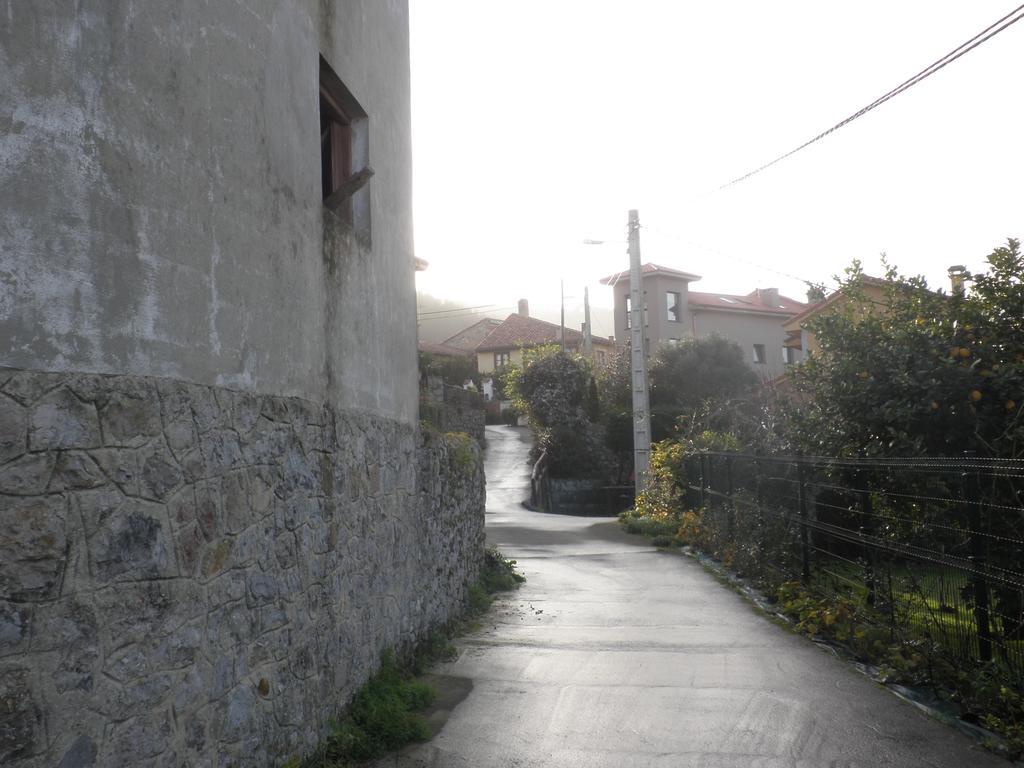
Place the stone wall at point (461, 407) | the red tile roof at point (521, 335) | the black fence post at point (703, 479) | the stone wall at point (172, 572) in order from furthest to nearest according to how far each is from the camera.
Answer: the red tile roof at point (521, 335), the stone wall at point (461, 407), the black fence post at point (703, 479), the stone wall at point (172, 572)

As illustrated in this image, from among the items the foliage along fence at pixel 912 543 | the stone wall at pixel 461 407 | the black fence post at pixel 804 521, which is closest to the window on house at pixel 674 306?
the stone wall at pixel 461 407

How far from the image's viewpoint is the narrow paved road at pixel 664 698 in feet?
19.4

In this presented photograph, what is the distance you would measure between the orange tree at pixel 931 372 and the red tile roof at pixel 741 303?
1625 inches

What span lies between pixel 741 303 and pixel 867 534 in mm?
48216

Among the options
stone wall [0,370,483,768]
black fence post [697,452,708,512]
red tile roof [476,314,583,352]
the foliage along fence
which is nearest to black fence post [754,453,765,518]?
the foliage along fence

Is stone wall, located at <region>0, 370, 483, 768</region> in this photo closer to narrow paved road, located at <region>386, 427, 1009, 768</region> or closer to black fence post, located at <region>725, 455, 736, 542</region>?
narrow paved road, located at <region>386, 427, 1009, 768</region>

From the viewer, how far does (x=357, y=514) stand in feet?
22.2

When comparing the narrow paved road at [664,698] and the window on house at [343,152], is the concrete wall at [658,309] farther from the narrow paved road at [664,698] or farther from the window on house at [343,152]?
the window on house at [343,152]

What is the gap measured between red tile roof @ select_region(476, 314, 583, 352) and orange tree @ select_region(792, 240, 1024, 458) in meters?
50.1

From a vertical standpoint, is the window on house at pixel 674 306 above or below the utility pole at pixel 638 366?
above

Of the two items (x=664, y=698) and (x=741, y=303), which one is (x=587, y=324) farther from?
(x=664, y=698)

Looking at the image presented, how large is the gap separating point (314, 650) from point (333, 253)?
257cm

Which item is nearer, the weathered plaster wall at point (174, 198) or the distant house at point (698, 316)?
the weathered plaster wall at point (174, 198)

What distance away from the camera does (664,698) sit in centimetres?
721
